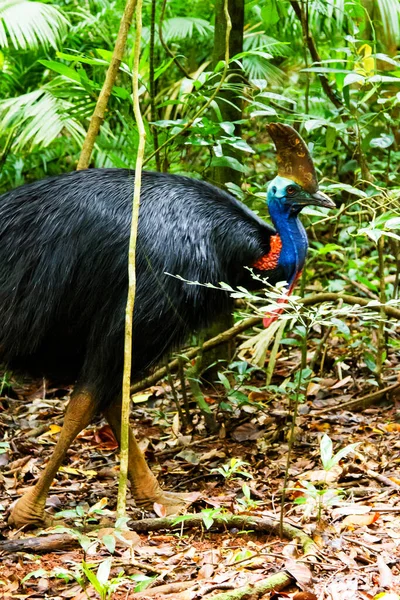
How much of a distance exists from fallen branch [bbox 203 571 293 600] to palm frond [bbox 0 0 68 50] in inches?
165

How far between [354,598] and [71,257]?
65.9 inches

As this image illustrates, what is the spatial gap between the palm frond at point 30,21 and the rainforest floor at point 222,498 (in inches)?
90.5

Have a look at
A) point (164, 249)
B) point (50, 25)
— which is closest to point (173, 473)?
point (164, 249)

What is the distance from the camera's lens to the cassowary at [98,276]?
135 inches

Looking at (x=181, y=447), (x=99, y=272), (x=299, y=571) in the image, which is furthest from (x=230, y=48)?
(x=299, y=571)

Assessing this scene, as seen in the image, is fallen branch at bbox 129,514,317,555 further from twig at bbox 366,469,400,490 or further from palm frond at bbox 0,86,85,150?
palm frond at bbox 0,86,85,150

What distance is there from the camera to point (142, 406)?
17.0ft

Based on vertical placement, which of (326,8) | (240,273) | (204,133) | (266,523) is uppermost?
(326,8)

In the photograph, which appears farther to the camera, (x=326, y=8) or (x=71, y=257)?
(x=326, y=8)

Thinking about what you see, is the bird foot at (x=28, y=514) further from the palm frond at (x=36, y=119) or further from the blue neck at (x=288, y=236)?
the palm frond at (x=36, y=119)

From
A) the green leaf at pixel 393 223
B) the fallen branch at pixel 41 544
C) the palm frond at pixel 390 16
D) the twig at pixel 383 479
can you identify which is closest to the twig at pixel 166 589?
the fallen branch at pixel 41 544

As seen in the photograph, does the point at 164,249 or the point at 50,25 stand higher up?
the point at 50,25

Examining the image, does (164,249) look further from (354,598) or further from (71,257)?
(354,598)

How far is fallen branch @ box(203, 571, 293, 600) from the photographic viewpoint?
96.8 inches
